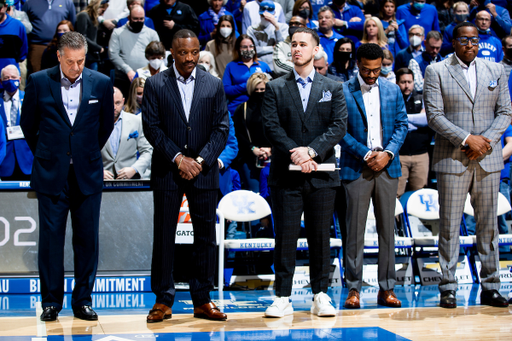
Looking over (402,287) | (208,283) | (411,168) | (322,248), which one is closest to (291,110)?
(322,248)

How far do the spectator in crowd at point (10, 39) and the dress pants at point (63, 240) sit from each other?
13.7 feet

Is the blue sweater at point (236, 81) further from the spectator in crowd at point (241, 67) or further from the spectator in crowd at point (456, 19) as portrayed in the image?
the spectator in crowd at point (456, 19)

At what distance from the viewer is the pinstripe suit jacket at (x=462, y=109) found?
4.71 m

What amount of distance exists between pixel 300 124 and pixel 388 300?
1.65 metres

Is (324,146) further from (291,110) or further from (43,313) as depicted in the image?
(43,313)

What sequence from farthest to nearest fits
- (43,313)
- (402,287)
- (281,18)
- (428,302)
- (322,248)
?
1. (281,18)
2. (402,287)
3. (428,302)
4. (322,248)
5. (43,313)

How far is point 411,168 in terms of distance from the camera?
6.98m

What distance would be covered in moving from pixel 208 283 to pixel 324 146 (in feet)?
4.38

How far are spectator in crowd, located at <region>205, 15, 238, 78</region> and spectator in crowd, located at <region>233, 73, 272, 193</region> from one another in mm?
1854

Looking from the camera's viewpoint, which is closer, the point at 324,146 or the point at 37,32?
the point at 324,146

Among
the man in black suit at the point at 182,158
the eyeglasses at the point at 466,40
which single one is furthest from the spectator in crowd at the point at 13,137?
the eyeglasses at the point at 466,40

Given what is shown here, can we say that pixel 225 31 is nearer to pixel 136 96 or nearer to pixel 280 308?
pixel 136 96

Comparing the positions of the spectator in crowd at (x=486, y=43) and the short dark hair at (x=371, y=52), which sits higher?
the spectator in crowd at (x=486, y=43)

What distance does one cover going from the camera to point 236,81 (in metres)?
7.61
